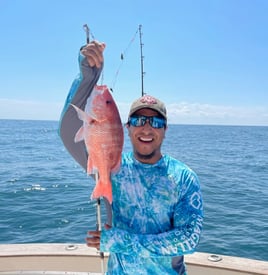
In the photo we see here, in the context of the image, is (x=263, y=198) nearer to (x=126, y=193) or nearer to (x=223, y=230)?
(x=223, y=230)

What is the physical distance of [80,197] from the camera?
11.8 metres

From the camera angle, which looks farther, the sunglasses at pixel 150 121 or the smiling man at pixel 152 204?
the sunglasses at pixel 150 121

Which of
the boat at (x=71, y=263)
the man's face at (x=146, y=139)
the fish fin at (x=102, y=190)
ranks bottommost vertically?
the boat at (x=71, y=263)

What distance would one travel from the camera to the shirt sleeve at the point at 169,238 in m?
1.89

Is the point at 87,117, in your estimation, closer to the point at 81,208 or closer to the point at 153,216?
the point at 153,216

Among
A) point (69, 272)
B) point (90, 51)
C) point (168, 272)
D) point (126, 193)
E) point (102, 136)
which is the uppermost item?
point (90, 51)

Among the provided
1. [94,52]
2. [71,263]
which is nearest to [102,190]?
[94,52]

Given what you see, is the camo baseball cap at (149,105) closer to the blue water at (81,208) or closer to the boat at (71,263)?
the boat at (71,263)

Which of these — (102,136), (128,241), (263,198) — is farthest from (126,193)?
(263,198)

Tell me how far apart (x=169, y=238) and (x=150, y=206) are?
8.9 inches

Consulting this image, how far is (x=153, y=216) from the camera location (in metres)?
2.03

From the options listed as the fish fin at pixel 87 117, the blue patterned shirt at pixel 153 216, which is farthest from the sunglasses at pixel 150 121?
the fish fin at pixel 87 117

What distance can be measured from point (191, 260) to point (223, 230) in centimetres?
511

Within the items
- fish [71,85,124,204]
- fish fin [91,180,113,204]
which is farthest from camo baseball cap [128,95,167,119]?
fish fin [91,180,113,204]
